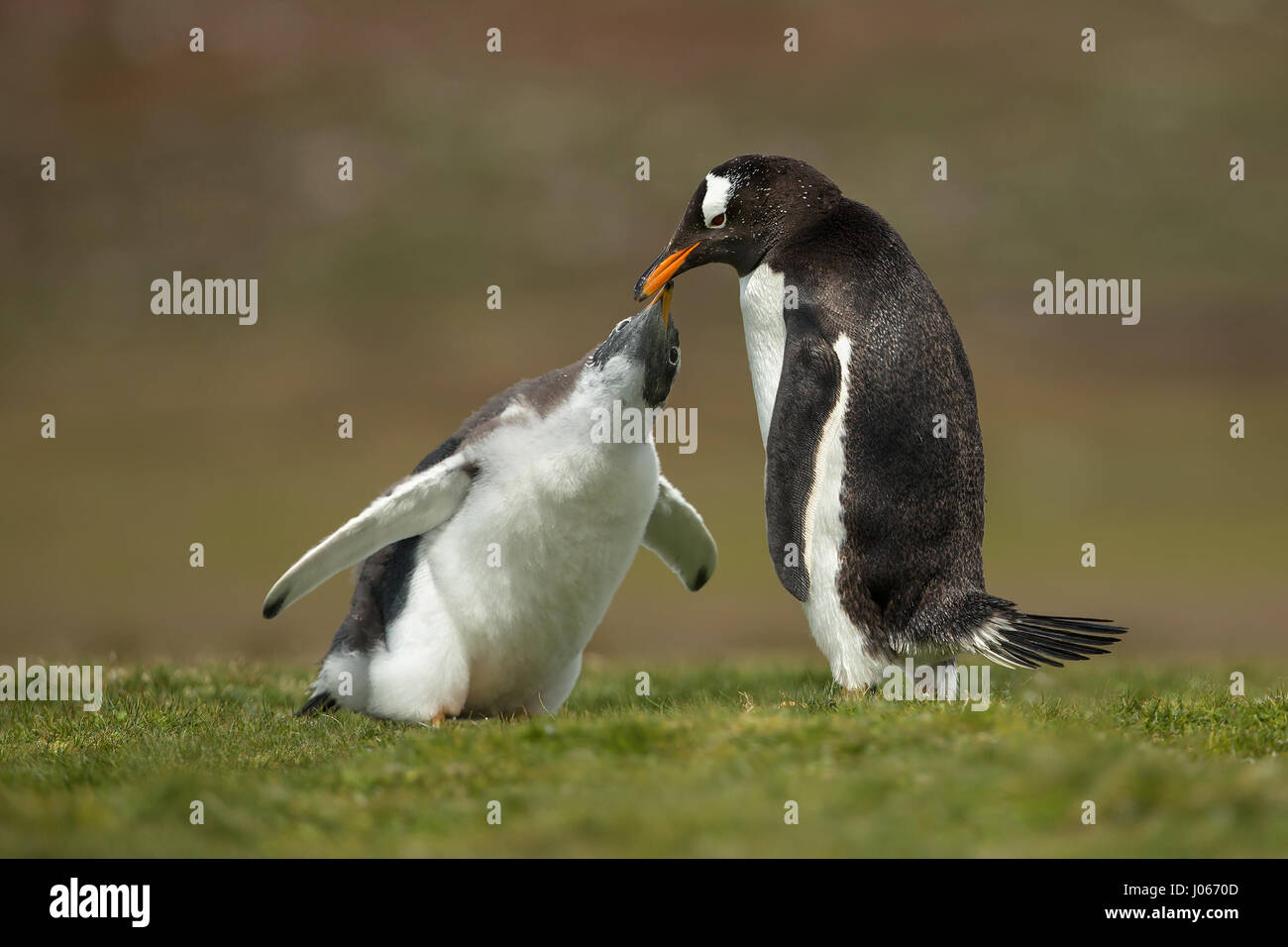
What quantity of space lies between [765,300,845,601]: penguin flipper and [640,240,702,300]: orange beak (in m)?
0.81

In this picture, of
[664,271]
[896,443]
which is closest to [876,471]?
[896,443]

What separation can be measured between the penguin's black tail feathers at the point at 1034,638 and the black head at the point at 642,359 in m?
2.14

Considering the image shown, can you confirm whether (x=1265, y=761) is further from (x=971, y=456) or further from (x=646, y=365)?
(x=646, y=365)

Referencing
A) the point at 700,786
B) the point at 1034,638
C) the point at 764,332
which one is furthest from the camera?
the point at 764,332

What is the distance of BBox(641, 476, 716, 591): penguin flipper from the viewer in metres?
8.16

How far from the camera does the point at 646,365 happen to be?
692 centimetres

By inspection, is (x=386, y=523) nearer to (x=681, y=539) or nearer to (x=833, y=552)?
(x=681, y=539)

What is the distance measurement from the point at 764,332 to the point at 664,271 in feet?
2.26

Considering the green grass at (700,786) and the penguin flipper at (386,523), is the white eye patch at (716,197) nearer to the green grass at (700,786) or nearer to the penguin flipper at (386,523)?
the penguin flipper at (386,523)

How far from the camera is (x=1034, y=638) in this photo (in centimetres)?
676

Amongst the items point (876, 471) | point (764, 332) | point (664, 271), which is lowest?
point (876, 471)

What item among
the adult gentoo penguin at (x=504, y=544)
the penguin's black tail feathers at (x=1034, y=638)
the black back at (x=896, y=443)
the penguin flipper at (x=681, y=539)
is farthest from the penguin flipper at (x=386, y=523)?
the penguin's black tail feathers at (x=1034, y=638)

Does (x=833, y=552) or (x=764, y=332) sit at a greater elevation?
(x=764, y=332)

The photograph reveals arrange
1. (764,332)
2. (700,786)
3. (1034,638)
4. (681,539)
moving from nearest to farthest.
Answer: (700,786)
(1034,638)
(764,332)
(681,539)
